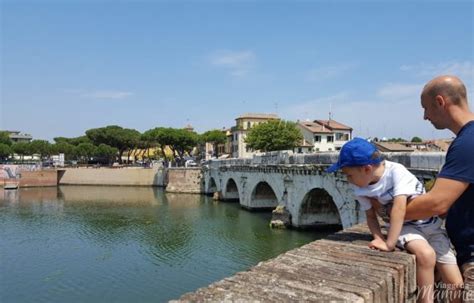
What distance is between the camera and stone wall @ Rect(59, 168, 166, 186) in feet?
205

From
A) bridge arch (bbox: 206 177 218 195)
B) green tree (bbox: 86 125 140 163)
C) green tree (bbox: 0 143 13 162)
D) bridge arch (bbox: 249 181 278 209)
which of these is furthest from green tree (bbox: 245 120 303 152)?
green tree (bbox: 0 143 13 162)

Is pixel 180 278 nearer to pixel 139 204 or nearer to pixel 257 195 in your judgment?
pixel 257 195

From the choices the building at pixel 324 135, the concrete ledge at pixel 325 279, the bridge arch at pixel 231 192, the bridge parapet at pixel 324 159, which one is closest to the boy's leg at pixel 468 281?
the concrete ledge at pixel 325 279

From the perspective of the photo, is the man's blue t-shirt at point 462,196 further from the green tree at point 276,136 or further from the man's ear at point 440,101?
the green tree at point 276,136

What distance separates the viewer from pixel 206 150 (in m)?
97.2

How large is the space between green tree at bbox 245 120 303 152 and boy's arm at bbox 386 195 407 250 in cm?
5388

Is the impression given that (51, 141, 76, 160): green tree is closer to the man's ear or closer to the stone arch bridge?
the stone arch bridge

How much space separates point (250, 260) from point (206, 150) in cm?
7833

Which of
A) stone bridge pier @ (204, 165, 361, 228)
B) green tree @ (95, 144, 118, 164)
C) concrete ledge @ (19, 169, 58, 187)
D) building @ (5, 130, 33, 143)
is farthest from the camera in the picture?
building @ (5, 130, 33, 143)

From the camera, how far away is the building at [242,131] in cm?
7731

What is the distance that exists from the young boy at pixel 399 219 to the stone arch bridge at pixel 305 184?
34.5ft

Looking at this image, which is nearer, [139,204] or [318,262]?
[318,262]

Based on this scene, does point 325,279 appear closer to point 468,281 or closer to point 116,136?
point 468,281

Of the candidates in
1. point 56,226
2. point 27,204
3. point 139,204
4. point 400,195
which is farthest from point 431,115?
point 27,204
